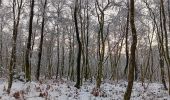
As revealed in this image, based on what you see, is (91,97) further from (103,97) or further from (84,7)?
(84,7)

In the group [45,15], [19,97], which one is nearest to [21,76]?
[45,15]

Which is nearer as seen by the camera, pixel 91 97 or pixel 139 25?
pixel 91 97

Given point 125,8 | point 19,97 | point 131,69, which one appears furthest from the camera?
point 125,8

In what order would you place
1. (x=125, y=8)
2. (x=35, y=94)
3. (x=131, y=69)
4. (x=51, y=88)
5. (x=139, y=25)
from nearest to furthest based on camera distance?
(x=131, y=69)
(x=35, y=94)
(x=51, y=88)
(x=125, y=8)
(x=139, y=25)

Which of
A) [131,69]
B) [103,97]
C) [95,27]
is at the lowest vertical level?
[103,97]

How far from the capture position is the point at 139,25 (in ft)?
136

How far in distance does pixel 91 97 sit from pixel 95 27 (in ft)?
76.6

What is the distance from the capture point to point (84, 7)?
33375 mm

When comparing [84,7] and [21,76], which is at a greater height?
[84,7]

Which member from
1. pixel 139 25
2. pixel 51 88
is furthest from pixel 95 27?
pixel 51 88

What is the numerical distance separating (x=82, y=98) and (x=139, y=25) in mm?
24145

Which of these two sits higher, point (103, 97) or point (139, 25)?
point (139, 25)

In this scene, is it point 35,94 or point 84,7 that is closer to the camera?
point 35,94

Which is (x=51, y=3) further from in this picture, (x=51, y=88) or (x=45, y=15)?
(x=51, y=88)
